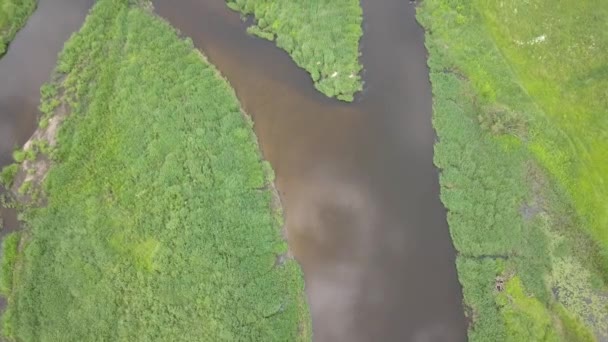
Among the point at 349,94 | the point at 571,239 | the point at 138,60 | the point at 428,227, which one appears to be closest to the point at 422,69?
the point at 349,94

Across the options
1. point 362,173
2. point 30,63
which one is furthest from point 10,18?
point 362,173

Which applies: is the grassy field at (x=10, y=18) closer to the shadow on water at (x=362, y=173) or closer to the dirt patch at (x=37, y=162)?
the dirt patch at (x=37, y=162)

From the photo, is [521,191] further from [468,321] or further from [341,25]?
[341,25]

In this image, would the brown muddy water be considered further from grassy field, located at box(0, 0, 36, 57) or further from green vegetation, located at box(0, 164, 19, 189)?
green vegetation, located at box(0, 164, 19, 189)

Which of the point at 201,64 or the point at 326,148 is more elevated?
the point at 201,64

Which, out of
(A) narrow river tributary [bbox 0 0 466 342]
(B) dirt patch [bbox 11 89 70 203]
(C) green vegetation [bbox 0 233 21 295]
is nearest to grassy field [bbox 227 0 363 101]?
(A) narrow river tributary [bbox 0 0 466 342]

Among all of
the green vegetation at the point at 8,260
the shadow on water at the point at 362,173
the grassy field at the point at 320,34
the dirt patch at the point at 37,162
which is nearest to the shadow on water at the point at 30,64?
the dirt patch at the point at 37,162
